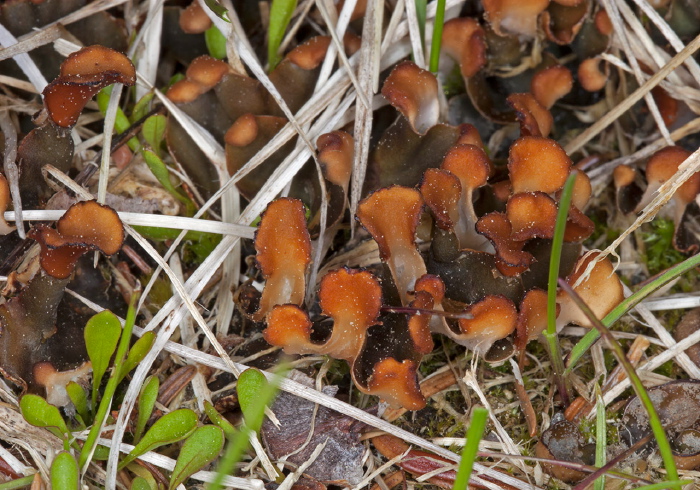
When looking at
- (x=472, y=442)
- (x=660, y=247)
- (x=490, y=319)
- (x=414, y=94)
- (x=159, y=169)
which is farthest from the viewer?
(x=660, y=247)

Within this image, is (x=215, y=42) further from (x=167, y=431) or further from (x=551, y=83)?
(x=167, y=431)

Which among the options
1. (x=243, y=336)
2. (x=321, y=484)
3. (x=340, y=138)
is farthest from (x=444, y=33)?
(x=321, y=484)

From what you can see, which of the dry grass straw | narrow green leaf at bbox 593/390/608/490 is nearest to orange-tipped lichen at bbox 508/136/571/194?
the dry grass straw

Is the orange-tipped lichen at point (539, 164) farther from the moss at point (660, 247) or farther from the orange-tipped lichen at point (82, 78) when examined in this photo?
the orange-tipped lichen at point (82, 78)

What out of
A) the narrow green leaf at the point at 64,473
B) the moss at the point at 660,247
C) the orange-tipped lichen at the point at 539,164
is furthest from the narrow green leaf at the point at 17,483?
the moss at the point at 660,247

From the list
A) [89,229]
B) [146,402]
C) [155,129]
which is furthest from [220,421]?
[155,129]

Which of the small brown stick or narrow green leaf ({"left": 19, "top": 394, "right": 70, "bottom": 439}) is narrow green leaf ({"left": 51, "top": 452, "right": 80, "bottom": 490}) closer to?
narrow green leaf ({"left": 19, "top": 394, "right": 70, "bottom": 439})
